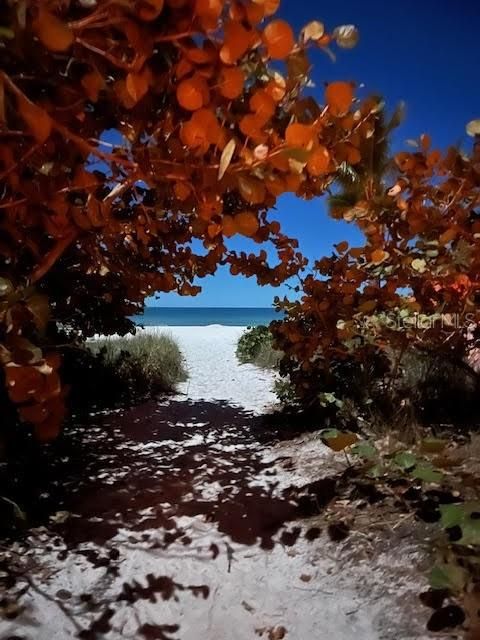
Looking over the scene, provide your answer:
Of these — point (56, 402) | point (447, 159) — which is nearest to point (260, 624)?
point (56, 402)

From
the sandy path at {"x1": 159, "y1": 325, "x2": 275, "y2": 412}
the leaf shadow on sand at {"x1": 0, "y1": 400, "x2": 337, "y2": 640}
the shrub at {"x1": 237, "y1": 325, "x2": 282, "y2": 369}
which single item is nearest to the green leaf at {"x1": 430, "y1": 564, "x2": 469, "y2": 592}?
the leaf shadow on sand at {"x1": 0, "y1": 400, "x2": 337, "y2": 640}

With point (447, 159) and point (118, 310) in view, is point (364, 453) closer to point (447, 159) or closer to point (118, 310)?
point (447, 159)

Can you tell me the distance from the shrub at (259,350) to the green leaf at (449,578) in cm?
801

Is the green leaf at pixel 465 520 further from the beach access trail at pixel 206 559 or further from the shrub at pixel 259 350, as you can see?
the shrub at pixel 259 350

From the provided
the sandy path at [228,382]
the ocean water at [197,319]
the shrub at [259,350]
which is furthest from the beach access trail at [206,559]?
the ocean water at [197,319]

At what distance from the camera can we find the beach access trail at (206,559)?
186cm

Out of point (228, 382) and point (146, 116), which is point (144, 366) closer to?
point (228, 382)

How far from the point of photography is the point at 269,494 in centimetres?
317

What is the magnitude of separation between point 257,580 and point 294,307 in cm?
263

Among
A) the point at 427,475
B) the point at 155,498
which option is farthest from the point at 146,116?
the point at 155,498

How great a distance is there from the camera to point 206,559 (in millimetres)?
2385

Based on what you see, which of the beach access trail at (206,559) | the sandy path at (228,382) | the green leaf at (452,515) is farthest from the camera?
the sandy path at (228,382)

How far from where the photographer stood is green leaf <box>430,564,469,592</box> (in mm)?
1658

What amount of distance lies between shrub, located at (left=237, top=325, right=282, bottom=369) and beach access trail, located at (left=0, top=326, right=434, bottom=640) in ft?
19.7
